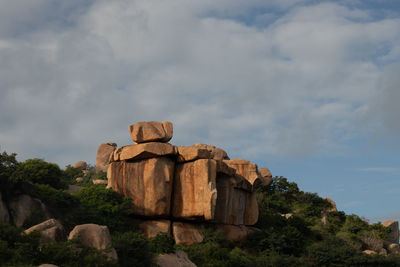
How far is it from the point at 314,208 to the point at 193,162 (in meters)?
23.8

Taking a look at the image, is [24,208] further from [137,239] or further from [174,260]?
[174,260]

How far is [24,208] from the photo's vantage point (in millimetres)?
28875

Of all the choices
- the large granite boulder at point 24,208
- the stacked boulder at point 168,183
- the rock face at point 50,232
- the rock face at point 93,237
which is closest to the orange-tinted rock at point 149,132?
the stacked boulder at point 168,183

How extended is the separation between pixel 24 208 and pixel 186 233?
11.5 m

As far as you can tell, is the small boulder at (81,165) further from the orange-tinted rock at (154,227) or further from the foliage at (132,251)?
the foliage at (132,251)

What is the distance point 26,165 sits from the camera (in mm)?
44062

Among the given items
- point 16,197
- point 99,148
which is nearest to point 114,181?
point 16,197

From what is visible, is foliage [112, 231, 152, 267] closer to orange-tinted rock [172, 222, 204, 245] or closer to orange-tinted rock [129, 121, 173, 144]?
orange-tinted rock [172, 222, 204, 245]

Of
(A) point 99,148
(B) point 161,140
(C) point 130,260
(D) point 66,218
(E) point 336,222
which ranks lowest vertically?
(C) point 130,260

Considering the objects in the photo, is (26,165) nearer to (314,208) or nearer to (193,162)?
(193,162)

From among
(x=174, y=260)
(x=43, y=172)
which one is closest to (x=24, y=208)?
(x=174, y=260)

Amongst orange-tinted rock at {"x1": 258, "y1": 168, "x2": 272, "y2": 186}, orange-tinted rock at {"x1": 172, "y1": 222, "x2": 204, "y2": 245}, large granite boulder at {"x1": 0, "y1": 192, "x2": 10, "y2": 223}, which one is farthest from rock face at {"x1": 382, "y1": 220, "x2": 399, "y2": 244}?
large granite boulder at {"x1": 0, "y1": 192, "x2": 10, "y2": 223}

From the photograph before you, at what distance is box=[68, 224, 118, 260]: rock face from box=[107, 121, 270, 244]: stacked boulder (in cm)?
1154

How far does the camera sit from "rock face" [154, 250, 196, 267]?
27.7 meters
